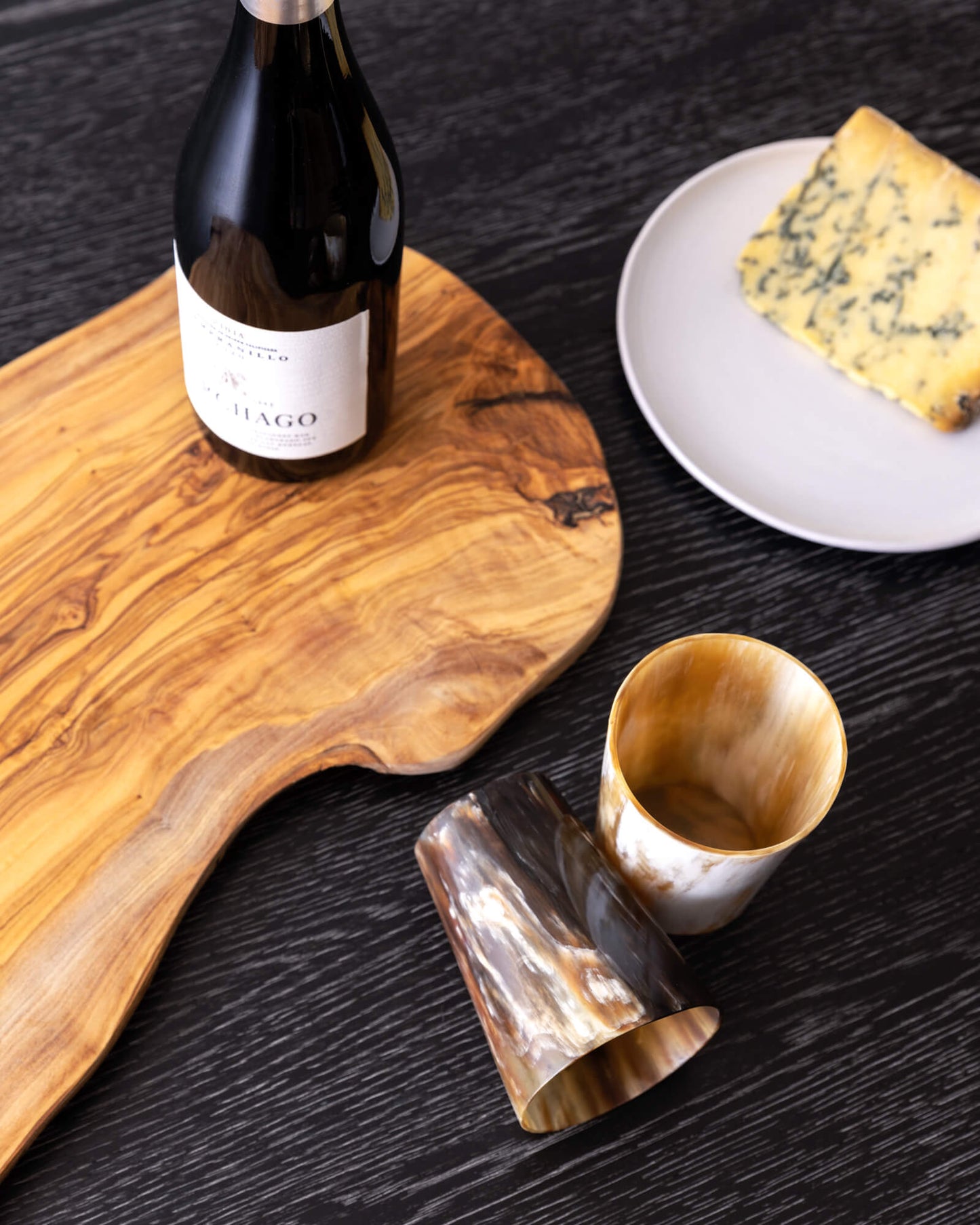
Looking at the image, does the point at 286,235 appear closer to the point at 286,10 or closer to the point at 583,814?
the point at 286,10

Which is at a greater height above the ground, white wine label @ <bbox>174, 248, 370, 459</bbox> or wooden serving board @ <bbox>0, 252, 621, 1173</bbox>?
white wine label @ <bbox>174, 248, 370, 459</bbox>

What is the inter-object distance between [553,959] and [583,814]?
140 mm

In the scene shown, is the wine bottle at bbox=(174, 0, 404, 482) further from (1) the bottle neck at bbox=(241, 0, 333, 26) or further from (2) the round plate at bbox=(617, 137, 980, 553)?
(2) the round plate at bbox=(617, 137, 980, 553)

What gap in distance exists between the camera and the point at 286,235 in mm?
576

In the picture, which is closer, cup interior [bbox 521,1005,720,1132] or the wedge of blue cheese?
cup interior [bbox 521,1005,720,1132]

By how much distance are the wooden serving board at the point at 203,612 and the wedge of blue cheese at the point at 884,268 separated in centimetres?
17

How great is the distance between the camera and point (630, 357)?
0.74 m

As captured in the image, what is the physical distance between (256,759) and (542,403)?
0.28 m

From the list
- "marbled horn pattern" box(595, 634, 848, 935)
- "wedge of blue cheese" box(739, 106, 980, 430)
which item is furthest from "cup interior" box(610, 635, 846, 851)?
"wedge of blue cheese" box(739, 106, 980, 430)

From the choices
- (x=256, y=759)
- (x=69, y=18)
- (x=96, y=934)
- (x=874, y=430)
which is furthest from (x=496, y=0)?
(x=96, y=934)

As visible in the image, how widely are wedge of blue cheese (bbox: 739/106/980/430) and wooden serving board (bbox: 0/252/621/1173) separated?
6.8 inches

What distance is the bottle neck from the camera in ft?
1.70

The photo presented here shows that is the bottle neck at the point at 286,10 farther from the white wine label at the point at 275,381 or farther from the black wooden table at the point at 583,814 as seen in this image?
the black wooden table at the point at 583,814

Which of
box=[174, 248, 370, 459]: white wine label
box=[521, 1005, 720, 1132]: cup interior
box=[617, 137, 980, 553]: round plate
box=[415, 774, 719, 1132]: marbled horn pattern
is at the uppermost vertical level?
→ box=[174, 248, 370, 459]: white wine label
